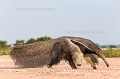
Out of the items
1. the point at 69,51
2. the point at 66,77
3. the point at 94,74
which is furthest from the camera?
the point at 69,51

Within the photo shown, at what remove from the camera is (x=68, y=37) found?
1944 cm

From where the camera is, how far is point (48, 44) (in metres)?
19.5

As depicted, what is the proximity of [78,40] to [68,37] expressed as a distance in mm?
483

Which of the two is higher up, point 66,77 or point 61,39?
point 61,39

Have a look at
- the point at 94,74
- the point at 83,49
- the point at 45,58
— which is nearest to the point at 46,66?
the point at 45,58

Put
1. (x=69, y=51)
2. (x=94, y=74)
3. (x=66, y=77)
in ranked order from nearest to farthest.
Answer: (x=66, y=77) < (x=94, y=74) < (x=69, y=51)

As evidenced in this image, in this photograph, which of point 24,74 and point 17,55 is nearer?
point 24,74

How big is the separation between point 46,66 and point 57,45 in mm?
1132

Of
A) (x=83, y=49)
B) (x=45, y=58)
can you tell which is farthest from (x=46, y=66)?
(x=83, y=49)

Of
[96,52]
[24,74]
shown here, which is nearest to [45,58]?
[96,52]

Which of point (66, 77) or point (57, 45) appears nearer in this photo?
point (66, 77)

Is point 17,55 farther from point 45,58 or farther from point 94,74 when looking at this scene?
point 94,74

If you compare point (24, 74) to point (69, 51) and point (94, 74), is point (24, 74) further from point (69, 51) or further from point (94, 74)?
point (69, 51)

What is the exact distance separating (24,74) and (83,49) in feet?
14.5
